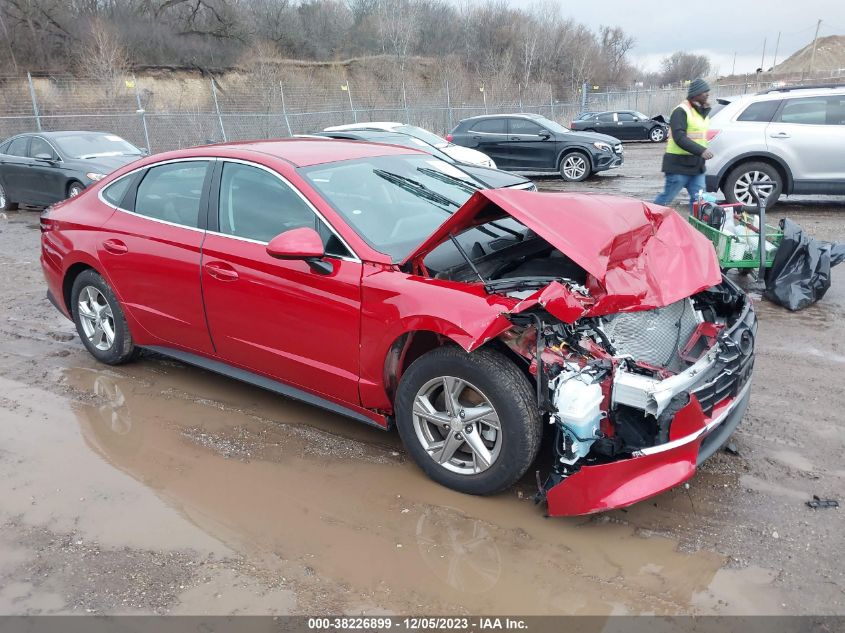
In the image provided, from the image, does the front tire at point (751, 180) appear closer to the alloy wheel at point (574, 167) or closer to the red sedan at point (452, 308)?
the alloy wheel at point (574, 167)

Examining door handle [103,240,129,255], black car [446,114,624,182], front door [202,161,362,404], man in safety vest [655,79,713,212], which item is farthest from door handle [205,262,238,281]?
black car [446,114,624,182]

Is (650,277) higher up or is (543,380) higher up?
(650,277)

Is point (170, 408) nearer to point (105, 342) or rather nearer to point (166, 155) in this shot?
point (105, 342)

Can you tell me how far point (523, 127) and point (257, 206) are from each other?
12.8 metres

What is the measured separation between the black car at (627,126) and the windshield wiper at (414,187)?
23.6 metres

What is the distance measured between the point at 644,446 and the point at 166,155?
367cm

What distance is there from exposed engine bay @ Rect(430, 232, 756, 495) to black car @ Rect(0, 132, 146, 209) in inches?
396

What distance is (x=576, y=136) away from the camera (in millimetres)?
15164

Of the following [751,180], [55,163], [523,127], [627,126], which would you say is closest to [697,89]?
[751,180]

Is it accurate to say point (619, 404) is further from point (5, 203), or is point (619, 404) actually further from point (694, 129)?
point (5, 203)

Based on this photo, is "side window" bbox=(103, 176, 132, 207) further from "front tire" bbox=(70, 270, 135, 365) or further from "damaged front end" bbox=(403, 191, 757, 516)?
"damaged front end" bbox=(403, 191, 757, 516)

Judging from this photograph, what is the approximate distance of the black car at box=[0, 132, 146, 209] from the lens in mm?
11195

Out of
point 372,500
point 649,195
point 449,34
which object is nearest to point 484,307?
point 372,500

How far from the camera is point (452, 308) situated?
3.04 meters
